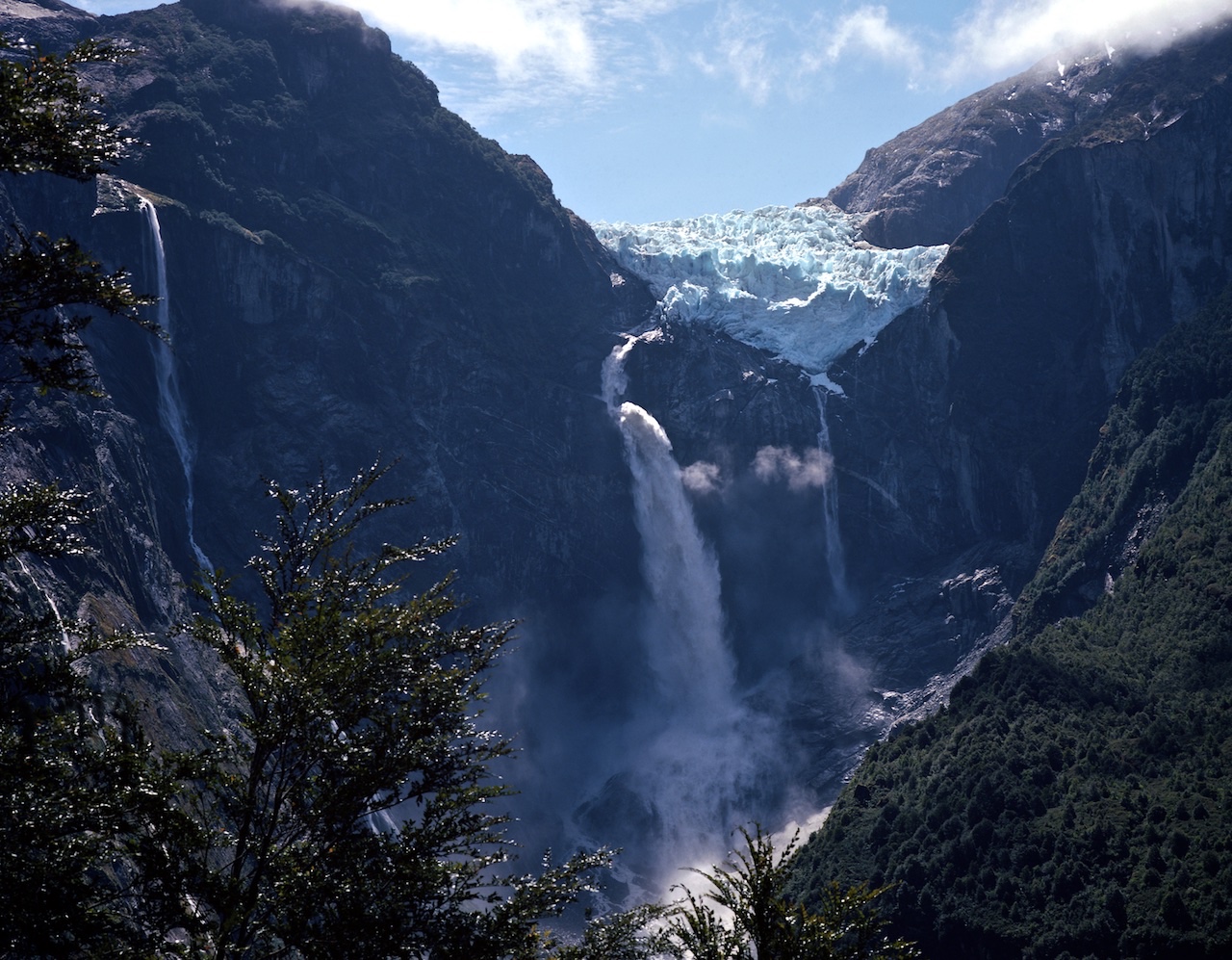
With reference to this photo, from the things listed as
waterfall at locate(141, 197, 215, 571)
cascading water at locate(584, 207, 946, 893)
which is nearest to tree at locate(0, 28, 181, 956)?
cascading water at locate(584, 207, 946, 893)

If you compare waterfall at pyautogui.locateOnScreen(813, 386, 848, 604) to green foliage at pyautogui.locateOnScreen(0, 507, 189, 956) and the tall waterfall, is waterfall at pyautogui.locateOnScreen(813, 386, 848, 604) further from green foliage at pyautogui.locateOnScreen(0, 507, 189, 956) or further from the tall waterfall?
green foliage at pyautogui.locateOnScreen(0, 507, 189, 956)

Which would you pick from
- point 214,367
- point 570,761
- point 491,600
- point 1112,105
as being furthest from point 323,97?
point 1112,105

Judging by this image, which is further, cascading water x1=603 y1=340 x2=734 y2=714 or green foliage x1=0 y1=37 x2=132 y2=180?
cascading water x1=603 y1=340 x2=734 y2=714

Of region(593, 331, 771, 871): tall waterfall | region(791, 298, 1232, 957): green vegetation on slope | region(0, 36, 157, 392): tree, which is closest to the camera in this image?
region(0, 36, 157, 392): tree

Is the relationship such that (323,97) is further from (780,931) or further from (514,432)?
(780,931)

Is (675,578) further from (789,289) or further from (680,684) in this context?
(789,289)

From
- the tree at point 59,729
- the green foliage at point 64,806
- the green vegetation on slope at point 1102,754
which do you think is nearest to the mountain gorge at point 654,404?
the green vegetation on slope at point 1102,754
